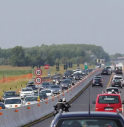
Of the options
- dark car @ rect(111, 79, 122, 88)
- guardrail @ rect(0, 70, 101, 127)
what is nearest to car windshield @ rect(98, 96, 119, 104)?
guardrail @ rect(0, 70, 101, 127)

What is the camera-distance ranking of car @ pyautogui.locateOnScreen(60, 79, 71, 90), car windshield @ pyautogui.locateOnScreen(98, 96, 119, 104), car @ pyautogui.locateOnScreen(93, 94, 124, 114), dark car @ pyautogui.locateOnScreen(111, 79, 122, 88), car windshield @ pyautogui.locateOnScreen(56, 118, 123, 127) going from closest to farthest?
car windshield @ pyautogui.locateOnScreen(56, 118, 123, 127)
car @ pyautogui.locateOnScreen(93, 94, 124, 114)
car windshield @ pyautogui.locateOnScreen(98, 96, 119, 104)
dark car @ pyautogui.locateOnScreen(111, 79, 122, 88)
car @ pyautogui.locateOnScreen(60, 79, 71, 90)

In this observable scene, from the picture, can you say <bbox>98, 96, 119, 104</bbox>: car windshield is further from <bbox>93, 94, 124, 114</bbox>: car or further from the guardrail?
the guardrail

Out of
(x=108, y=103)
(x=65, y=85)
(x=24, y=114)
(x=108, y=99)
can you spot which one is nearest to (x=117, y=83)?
(x=65, y=85)

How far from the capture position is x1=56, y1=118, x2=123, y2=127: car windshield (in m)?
8.41

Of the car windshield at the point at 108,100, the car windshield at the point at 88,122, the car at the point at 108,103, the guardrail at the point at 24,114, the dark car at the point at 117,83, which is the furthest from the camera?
the dark car at the point at 117,83

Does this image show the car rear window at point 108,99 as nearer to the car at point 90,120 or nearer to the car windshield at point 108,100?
the car windshield at point 108,100

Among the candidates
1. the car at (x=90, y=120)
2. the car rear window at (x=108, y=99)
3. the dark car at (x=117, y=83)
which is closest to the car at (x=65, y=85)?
the dark car at (x=117, y=83)

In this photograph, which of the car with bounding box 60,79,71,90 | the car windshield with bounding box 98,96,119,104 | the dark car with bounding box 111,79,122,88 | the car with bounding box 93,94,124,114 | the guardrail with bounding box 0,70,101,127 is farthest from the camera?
the car with bounding box 60,79,71,90

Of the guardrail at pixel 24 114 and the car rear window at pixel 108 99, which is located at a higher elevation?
the car rear window at pixel 108 99

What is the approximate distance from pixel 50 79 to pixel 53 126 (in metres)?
90.5

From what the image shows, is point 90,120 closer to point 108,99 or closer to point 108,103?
point 108,103

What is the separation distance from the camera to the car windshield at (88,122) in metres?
8.41

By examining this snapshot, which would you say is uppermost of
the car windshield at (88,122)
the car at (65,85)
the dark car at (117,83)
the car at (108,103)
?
the car windshield at (88,122)

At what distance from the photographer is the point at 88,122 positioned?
847cm
